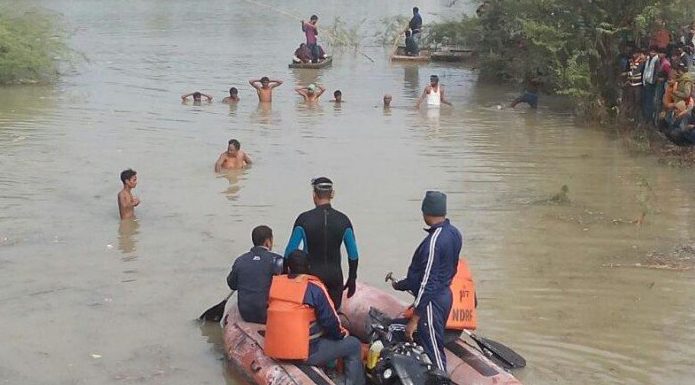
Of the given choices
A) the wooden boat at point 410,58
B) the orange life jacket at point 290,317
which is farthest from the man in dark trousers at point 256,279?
the wooden boat at point 410,58

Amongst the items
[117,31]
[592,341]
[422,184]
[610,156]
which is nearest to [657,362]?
[592,341]

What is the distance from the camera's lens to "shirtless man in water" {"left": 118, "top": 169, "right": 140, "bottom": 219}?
12.4 meters

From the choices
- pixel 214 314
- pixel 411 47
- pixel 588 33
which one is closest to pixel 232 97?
pixel 588 33

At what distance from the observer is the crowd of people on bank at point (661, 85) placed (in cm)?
1530

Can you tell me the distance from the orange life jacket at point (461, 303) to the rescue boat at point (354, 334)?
0.17 meters

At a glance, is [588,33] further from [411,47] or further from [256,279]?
[411,47]

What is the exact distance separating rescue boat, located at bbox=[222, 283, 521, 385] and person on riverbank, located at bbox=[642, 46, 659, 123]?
31.8 feet

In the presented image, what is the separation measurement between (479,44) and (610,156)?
10269mm

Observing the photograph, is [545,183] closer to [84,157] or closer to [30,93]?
[84,157]

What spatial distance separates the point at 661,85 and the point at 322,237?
1051 centimetres

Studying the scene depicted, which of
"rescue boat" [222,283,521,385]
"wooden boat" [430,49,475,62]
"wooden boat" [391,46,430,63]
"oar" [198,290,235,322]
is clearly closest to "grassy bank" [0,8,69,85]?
"wooden boat" [391,46,430,63]

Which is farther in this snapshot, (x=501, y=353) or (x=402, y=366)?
(x=501, y=353)

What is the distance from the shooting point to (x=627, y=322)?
367 inches

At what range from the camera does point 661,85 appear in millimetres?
16656
